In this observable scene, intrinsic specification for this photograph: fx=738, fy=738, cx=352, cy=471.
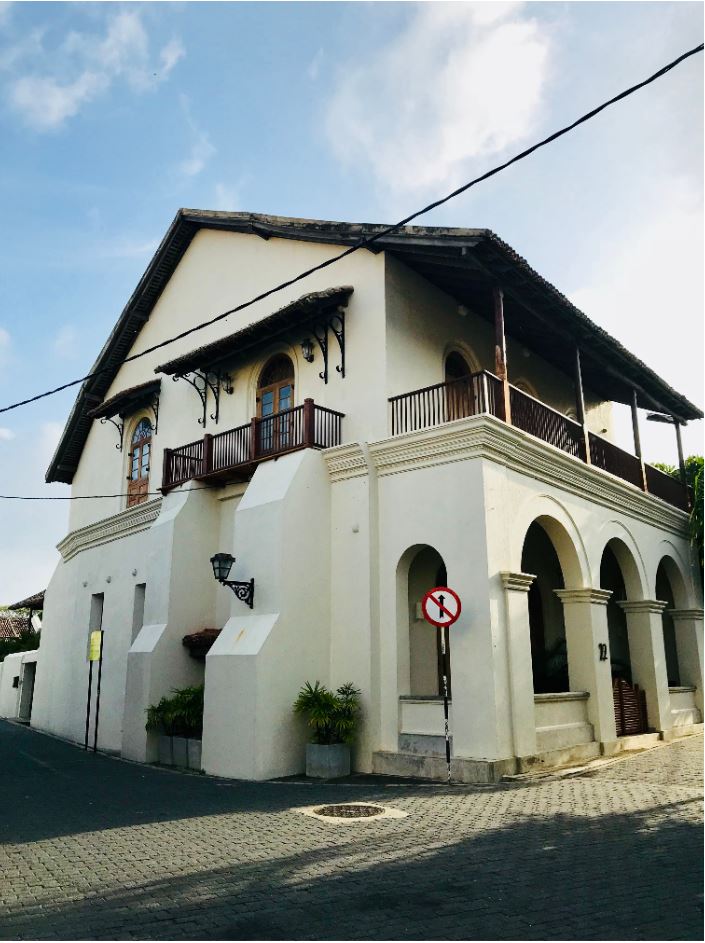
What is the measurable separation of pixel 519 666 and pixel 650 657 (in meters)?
5.70

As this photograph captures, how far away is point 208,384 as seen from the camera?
1722 cm

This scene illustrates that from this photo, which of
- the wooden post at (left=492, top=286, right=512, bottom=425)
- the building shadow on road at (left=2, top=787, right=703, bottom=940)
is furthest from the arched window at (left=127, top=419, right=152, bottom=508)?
the building shadow on road at (left=2, top=787, right=703, bottom=940)

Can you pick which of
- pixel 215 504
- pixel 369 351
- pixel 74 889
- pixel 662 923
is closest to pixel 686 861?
pixel 662 923

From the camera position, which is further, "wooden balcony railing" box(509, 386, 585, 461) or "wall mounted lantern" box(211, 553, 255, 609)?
"wooden balcony railing" box(509, 386, 585, 461)

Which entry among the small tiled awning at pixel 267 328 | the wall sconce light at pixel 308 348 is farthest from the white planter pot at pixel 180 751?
the small tiled awning at pixel 267 328

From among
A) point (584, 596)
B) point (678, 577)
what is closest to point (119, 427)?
point (584, 596)

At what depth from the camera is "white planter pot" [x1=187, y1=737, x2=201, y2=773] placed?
42.3 feet

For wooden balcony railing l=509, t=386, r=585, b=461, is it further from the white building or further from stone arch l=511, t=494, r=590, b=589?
stone arch l=511, t=494, r=590, b=589

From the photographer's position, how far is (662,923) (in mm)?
4977

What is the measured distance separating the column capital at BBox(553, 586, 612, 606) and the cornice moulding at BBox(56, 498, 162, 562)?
9266 millimetres

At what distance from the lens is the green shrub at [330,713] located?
11.7 metres

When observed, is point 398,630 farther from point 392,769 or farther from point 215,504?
point 215,504

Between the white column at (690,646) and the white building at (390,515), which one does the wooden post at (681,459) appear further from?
the white column at (690,646)

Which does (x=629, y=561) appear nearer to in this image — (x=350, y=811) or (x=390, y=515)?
(x=390, y=515)
